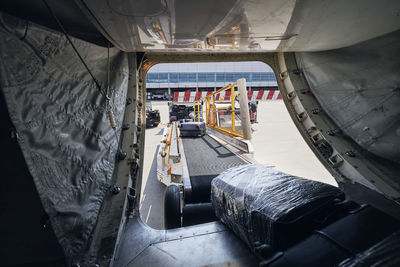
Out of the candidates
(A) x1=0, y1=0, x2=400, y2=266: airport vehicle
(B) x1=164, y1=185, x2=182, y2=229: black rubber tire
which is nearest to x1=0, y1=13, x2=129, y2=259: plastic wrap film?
(A) x1=0, y1=0, x2=400, y2=266: airport vehicle

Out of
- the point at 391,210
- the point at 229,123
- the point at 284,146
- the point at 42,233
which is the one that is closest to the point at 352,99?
the point at 391,210

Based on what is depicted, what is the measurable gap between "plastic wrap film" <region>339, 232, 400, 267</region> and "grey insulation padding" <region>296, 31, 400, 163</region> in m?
1.24

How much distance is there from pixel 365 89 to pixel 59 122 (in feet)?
8.31

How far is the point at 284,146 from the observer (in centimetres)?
547

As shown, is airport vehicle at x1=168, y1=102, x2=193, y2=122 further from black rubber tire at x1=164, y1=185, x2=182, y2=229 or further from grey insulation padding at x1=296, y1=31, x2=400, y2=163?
grey insulation padding at x1=296, y1=31, x2=400, y2=163

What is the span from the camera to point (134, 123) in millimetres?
1817

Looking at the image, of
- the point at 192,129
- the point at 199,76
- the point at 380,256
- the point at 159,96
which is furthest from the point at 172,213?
the point at 199,76

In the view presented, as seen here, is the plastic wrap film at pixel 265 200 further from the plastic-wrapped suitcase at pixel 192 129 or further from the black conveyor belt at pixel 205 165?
the plastic-wrapped suitcase at pixel 192 129

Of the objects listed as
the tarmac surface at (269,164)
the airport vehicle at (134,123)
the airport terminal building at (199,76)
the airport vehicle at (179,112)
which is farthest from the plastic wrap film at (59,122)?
the airport terminal building at (199,76)

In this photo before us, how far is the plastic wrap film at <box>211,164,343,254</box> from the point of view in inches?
36.7

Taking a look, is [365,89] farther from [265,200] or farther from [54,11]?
[54,11]

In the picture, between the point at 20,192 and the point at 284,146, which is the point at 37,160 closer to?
the point at 20,192

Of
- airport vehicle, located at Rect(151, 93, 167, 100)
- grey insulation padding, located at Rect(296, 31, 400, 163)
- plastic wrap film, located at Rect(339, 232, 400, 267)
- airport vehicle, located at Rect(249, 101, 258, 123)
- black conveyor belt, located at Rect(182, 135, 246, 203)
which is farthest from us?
airport vehicle, located at Rect(151, 93, 167, 100)

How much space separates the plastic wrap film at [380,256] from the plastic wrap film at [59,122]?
131 cm
